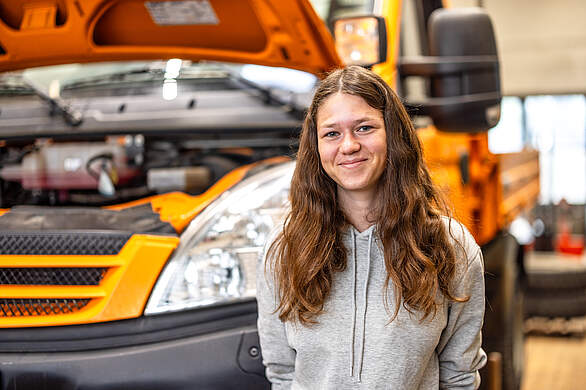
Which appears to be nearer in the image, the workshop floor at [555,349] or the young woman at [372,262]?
the young woman at [372,262]

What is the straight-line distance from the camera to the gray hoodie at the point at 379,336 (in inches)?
57.3

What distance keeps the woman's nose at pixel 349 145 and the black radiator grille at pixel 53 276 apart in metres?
0.81

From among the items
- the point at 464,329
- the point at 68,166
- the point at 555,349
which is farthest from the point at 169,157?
the point at 555,349

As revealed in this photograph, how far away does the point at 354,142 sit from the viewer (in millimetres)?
1440

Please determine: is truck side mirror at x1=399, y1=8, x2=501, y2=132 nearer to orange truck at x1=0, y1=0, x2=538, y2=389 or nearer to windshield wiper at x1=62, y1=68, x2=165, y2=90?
orange truck at x1=0, y1=0, x2=538, y2=389

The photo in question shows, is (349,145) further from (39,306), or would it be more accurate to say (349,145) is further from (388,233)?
(39,306)

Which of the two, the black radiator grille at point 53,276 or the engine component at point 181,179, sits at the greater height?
the engine component at point 181,179

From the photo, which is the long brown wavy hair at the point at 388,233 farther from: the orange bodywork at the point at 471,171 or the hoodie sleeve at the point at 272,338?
the orange bodywork at the point at 471,171

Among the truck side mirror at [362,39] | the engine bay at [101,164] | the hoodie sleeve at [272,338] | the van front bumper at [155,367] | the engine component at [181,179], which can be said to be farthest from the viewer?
the engine bay at [101,164]

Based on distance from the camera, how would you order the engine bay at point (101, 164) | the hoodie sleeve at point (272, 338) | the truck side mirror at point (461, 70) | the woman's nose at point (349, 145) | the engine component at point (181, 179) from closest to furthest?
the woman's nose at point (349, 145) < the hoodie sleeve at point (272, 338) < the truck side mirror at point (461, 70) < the engine component at point (181, 179) < the engine bay at point (101, 164)

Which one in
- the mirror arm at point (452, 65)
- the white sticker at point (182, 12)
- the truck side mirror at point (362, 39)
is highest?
the white sticker at point (182, 12)

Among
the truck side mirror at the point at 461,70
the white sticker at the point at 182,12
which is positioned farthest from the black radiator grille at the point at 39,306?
the truck side mirror at the point at 461,70

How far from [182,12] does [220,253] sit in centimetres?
89

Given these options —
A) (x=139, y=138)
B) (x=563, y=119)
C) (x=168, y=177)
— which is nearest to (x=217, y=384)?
(x=168, y=177)
